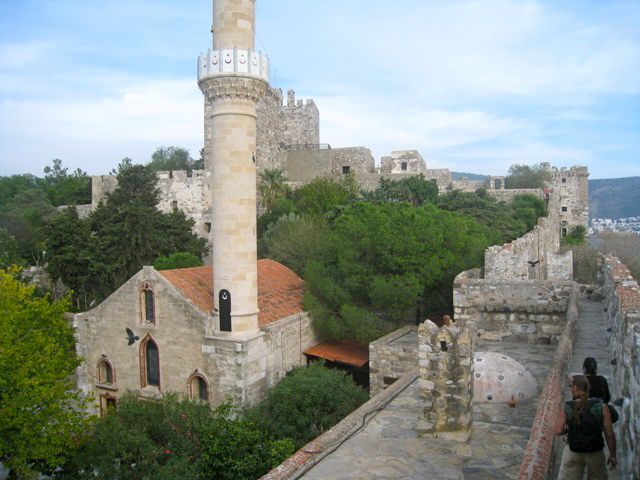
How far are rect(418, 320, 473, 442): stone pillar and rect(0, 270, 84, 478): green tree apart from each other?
29.8 feet

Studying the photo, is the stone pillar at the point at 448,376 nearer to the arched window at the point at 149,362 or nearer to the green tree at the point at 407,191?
the arched window at the point at 149,362

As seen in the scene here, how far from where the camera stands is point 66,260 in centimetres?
2870

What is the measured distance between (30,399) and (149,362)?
13.2ft

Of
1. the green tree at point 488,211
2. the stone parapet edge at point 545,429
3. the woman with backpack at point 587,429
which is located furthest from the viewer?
the green tree at point 488,211

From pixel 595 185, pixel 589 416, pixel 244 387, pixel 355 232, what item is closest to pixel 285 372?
pixel 244 387

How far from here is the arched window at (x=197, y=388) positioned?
15.3 m

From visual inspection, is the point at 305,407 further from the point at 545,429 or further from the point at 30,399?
the point at 545,429

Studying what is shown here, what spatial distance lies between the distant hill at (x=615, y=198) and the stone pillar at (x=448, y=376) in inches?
3902

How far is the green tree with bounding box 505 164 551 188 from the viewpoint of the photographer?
151ft

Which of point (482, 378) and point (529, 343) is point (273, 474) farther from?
point (529, 343)

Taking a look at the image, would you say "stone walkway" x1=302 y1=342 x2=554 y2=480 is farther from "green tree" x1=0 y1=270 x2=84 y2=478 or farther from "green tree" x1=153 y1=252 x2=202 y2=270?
"green tree" x1=153 y1=252 x2=202 y2=270

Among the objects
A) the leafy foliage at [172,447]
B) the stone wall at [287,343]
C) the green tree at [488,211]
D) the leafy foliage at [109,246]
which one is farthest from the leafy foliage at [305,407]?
the leafy foliage at [109,246]

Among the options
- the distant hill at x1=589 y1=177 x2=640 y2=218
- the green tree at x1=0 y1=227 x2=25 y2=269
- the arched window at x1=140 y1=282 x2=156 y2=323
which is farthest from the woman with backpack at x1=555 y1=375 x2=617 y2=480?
the distant hill at x1=589 y1=177 x2=640 y2=218

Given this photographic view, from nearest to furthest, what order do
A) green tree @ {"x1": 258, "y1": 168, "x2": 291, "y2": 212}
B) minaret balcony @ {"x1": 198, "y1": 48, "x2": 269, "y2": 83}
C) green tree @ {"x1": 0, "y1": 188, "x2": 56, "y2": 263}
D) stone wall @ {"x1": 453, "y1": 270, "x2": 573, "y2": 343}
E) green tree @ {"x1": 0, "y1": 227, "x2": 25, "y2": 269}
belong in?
stone wall @ {"x1": 453, "y1": 270, "x2": 573, "y2": 343}, minaret balcony @ {"x1": 198, "y1": 48, "x2": 269, "y2": 83}, green tree @ {"x1": 0, "y1": 227, "x2": 25, "y2": 269}, green tree @ {"x1": 258, "y1": 168, "x2": 291, "y2": 212}, green tree @ {"x1": 0, "y1": 188, "x2": 56, "y2": 263}
